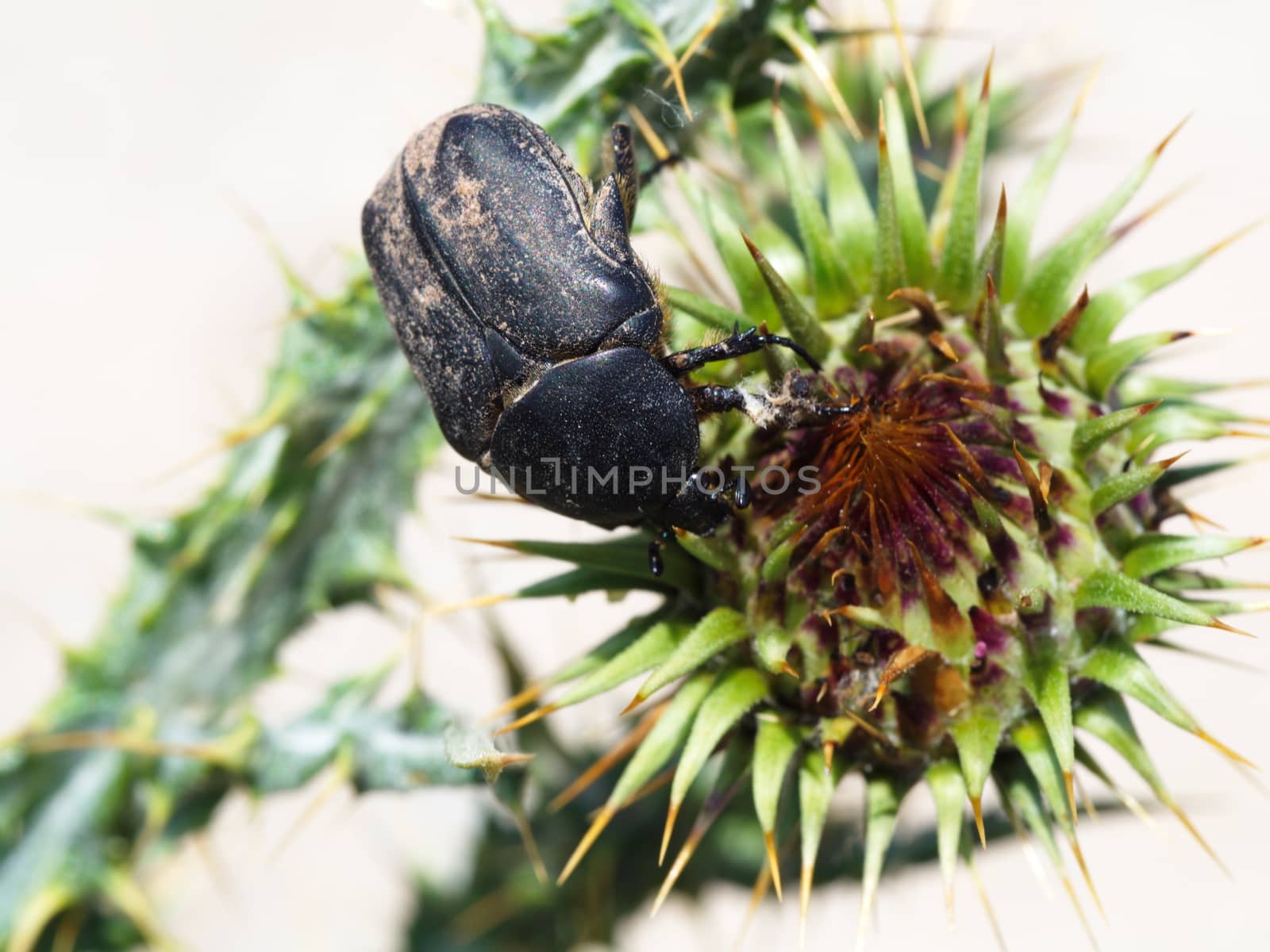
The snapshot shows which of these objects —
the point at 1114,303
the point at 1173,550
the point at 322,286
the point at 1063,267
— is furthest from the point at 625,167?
the point at 322,286

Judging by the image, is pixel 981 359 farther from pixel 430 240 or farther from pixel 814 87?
pixel 814 87

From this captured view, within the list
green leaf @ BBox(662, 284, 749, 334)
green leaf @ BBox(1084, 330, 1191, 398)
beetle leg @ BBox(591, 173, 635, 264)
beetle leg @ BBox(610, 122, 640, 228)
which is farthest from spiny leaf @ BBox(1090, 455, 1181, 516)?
beetle leg @ BBox(610, 122, 640, 228)

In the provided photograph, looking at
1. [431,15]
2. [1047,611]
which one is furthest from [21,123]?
[1047,611]

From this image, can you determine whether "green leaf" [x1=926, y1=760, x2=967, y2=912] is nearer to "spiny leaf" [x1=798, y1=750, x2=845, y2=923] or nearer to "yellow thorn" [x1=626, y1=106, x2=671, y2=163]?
"spiny leaf" [x1=798, y1=750, x2=845, y2=923]

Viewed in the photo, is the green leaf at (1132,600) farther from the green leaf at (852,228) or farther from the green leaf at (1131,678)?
the green leaf at (852,228)

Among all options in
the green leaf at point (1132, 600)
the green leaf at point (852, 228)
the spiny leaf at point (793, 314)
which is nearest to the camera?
the green leaf at point (1132, 600)

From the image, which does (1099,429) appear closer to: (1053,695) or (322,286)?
(1053,695)

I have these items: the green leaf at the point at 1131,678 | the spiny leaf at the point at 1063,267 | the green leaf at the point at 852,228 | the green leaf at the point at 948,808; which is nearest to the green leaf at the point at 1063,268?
the spiny leaf at the point at 1063,267
